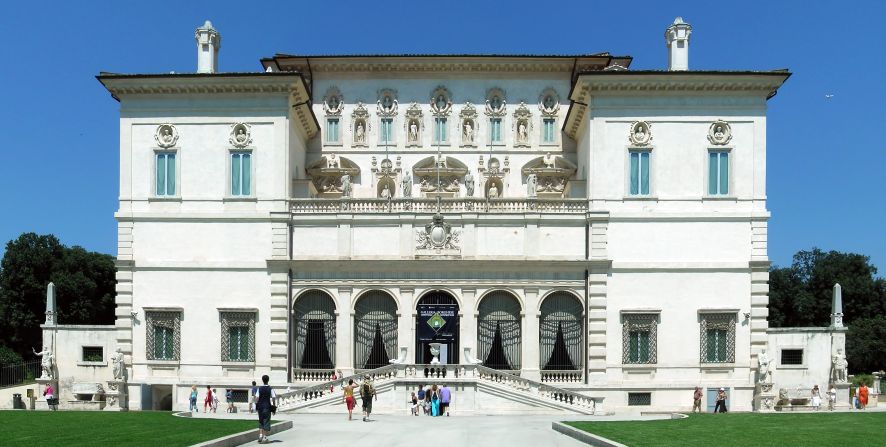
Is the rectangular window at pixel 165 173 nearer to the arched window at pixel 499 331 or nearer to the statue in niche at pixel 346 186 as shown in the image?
the statue in niche at pixel 346 186

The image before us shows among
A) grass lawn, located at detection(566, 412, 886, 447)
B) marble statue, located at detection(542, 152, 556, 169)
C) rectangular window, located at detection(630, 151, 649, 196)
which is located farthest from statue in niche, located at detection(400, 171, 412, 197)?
grass lawn, located at detection(566, 412, 886, 447)

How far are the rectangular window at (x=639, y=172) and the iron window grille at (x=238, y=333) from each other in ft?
64.8

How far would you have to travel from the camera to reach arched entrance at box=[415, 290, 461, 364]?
145 ft

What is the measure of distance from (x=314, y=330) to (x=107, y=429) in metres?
18.2

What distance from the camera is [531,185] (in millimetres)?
49750

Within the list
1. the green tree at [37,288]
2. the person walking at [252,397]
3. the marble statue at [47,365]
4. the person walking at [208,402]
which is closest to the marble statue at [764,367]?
the person walking at [252,397]

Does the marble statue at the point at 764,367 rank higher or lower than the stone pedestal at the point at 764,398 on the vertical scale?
higher

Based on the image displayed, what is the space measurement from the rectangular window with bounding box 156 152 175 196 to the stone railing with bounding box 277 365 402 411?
11861 millimetres

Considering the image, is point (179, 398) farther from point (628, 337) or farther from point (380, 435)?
point (628, 337)

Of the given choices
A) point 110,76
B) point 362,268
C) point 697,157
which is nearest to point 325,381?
point 362,268

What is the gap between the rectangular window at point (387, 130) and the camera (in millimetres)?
51344

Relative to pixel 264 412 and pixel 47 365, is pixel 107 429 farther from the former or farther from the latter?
pixel 47 365

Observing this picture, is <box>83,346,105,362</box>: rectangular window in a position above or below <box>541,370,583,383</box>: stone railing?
above

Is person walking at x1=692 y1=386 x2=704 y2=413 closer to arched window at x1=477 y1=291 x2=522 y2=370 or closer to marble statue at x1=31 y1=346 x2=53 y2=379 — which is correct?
arched window at x1=477 y1=291 x2=522 y2=370
